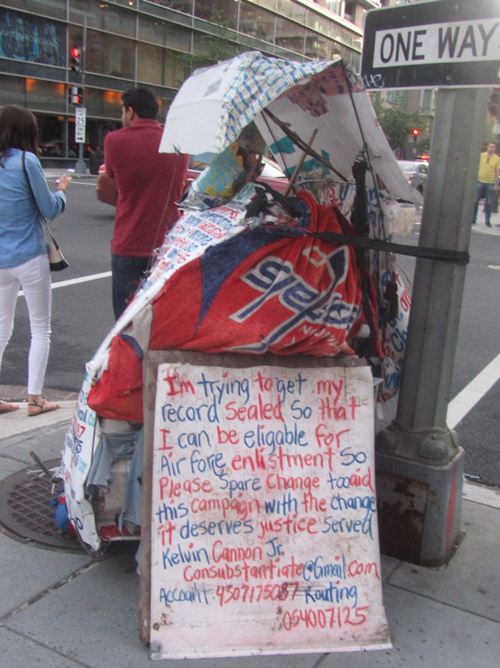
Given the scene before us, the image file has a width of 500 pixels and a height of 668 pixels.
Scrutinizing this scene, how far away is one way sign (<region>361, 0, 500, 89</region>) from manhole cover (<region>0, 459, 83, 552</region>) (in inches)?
96.7

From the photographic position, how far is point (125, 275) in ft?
13.6

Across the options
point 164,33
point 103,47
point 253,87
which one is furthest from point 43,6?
point 253,87

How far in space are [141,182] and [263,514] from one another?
2.31 metres

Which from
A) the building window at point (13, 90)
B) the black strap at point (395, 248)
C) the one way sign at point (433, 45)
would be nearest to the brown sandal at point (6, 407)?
the black strap at point (395, 248)

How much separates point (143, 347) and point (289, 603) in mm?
1073

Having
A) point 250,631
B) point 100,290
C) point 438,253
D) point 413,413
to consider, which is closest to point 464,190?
point 438,253

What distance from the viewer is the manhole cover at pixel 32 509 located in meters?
3.03

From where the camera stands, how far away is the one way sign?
8.54ft

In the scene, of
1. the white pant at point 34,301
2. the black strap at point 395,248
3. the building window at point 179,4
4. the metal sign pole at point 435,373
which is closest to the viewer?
the black strap at point 395,248

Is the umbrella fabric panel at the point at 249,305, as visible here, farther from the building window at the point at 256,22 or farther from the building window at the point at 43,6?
the building window at the point at 256,22

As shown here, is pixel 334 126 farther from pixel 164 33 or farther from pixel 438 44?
pixel 164 33

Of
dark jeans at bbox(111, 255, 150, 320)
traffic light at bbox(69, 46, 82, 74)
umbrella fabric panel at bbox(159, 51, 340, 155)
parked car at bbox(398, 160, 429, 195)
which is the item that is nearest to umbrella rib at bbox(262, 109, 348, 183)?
umbrella fabric panel at bbox(159, 51, 340, 155)

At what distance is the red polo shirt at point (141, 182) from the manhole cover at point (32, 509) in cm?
141

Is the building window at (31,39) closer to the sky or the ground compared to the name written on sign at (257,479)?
closer to the sky
